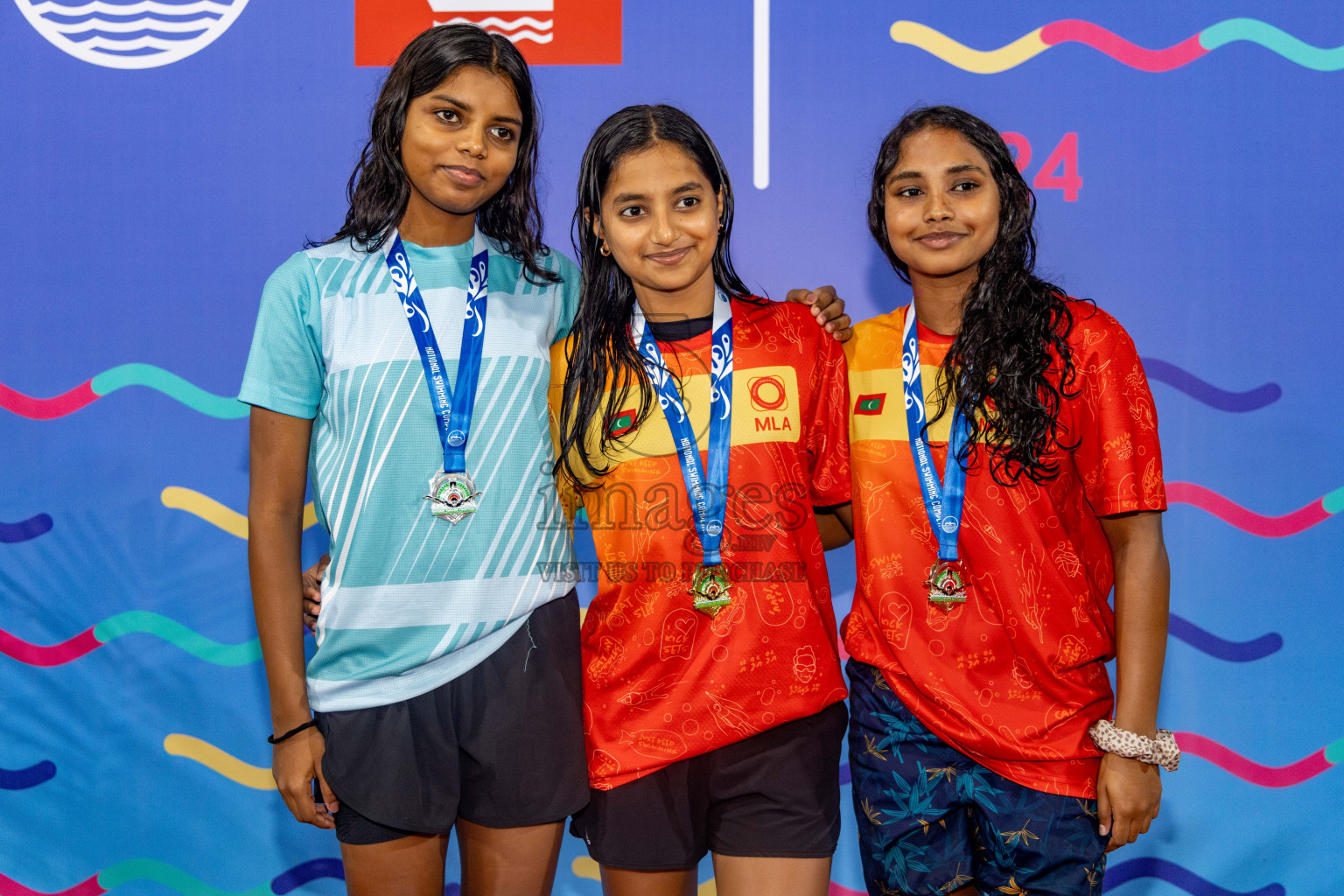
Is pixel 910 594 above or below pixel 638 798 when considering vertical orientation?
above

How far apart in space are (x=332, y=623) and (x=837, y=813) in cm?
90

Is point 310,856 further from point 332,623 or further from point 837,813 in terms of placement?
point 837,813

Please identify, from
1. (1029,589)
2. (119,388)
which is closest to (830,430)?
(1029,589)

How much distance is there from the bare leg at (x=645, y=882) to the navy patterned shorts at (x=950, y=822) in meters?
0.33

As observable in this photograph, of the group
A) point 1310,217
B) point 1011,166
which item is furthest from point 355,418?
point 1310,217

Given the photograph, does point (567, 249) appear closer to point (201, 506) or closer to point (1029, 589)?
point (201, 506)

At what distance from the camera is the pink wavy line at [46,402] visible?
2.54 metres

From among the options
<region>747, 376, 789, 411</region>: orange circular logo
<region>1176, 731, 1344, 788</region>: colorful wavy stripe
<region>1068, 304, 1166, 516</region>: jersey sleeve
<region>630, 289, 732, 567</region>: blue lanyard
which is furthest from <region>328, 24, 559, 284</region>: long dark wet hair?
<region>1176, 731, 1344, 788</region>: colorful wavy stripe

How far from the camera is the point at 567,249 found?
2480 millimetres

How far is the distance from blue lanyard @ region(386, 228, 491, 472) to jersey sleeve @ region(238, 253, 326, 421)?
5.6 inches

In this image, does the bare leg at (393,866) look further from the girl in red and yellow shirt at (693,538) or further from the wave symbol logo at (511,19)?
the wave symbol logo at (511,19)

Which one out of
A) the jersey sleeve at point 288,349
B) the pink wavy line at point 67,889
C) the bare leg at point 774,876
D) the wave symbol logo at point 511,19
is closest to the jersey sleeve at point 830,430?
the bare leg at point 774,876

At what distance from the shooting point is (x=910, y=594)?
63.2 inches

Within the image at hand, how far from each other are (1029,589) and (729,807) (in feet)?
1.98
